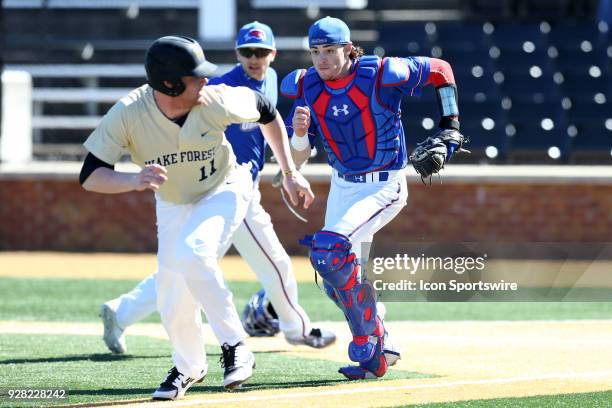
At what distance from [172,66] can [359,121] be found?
159cm

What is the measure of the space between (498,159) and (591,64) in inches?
112

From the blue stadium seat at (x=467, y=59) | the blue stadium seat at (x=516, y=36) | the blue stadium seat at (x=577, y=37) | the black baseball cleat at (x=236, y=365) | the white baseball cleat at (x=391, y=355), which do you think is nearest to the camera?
the black baseball cleat at (x=236, y=365)

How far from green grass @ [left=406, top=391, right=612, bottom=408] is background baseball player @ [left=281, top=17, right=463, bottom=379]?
96 centimetres

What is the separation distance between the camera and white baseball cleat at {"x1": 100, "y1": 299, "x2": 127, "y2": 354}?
8000mm

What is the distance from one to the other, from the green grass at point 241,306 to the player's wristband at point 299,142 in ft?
11.2

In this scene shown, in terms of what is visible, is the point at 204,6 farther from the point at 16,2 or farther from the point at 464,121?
the point at 464,121

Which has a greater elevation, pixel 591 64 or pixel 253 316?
pixel 591 64

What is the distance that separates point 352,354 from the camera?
686 cm

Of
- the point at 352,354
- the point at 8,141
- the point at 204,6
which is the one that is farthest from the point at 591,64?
the point at 352,354

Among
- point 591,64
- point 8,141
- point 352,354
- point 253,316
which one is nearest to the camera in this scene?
point 352,354

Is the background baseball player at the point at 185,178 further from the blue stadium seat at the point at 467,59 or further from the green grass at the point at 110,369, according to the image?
the blue stadium seat at the point at 467,59

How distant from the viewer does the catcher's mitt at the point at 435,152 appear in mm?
6930

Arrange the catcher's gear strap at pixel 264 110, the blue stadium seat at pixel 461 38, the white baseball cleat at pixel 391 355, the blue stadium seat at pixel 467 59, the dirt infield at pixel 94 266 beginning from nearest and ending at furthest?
1. the catcher's gear strap at pixel 264 110
2. the white baseball cleat at pixel 391 355
3. the dirt infield at pixel 94 266
4. the blue stadium seat at pixel 467 59
5. the blue stadium seat at pixel 461 38

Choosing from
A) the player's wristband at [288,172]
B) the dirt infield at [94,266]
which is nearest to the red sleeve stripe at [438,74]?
the player's wristband at [288,172]
